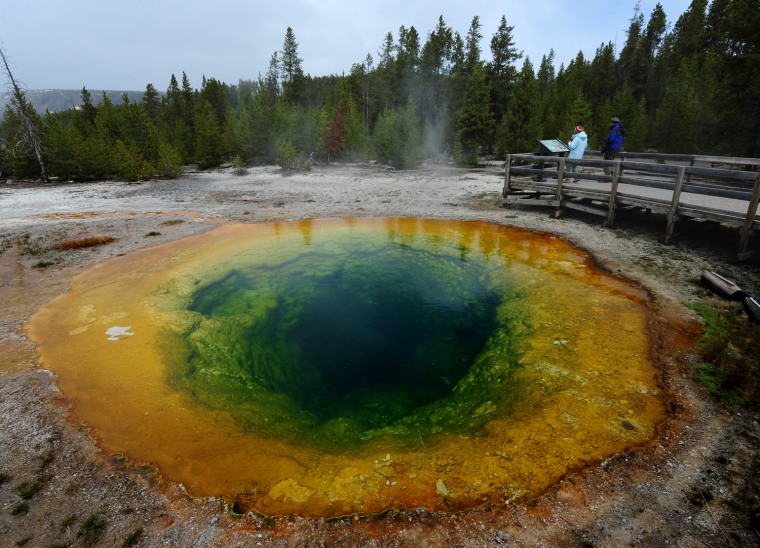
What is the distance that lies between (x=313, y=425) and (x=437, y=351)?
2.89 meters

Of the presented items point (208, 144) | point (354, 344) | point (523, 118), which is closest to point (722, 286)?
point (354, 344)

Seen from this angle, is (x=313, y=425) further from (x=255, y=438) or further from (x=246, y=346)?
(x=246, y=346)

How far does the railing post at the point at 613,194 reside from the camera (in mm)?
11031

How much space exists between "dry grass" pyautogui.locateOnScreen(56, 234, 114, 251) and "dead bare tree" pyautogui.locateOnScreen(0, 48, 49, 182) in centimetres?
1955

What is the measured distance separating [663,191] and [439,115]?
28.6 m

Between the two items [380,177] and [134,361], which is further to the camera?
[380,177]

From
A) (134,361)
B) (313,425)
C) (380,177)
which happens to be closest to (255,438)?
(313,425)

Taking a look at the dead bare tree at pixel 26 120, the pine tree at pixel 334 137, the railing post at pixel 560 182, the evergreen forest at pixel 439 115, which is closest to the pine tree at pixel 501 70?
the evergreen forest at pixel 439 115

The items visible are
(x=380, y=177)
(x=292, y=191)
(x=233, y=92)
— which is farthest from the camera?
(x=233, y=92)

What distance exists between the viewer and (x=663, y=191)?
12.7 metres

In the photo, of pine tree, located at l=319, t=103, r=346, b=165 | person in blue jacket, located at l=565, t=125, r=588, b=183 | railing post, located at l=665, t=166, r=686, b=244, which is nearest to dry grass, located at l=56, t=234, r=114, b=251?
person in blue jacket, located at l=565, t=125, r=588, b=183

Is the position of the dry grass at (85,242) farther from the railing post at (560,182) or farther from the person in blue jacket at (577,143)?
the person in blue jacket at (577,143)

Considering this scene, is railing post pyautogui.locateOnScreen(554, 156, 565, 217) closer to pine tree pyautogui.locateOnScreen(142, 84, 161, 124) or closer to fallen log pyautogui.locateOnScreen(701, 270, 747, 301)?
fallen log pyautogui.locateOnScreen(701, 270, 747, 301)

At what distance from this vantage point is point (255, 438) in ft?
15.5
